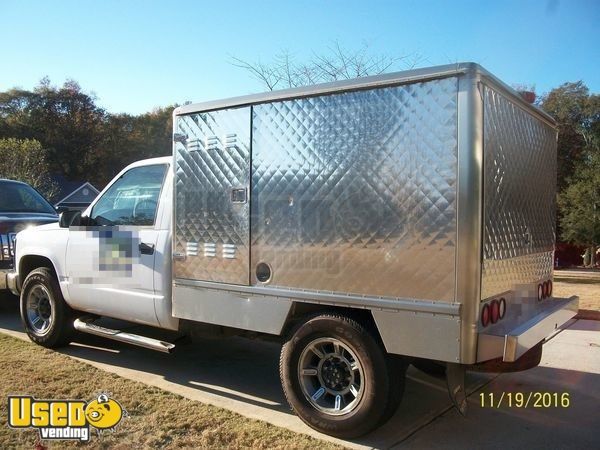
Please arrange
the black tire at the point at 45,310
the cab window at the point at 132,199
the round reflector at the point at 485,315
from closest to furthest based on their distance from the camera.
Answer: the round reflector at the point at 485,315
the cab window at the point at 132,199
the black tire at the point at 45,310

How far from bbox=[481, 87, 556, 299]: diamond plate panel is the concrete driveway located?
1127 mm

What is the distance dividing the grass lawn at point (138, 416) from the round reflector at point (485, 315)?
137 cm

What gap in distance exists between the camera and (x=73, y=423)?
4.18 meters

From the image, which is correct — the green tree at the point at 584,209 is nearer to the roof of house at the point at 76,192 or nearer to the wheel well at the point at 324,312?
the wheel well at the point at 324,312

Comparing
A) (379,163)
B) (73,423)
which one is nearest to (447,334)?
(379,163)

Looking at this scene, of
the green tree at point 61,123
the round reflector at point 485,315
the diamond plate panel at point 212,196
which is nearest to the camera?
the round reflector at point 485,315

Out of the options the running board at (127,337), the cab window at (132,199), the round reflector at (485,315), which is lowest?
the running board at (127,337)

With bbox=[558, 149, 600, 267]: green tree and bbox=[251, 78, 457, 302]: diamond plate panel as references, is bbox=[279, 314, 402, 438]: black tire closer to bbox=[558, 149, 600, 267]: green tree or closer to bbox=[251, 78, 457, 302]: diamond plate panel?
bbox=[251, 78, 457, 302]: diamond plate panel

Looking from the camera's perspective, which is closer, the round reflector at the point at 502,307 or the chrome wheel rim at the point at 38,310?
the round reflector at the point at 502,307

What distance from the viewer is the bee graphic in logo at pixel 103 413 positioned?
4.18 meters

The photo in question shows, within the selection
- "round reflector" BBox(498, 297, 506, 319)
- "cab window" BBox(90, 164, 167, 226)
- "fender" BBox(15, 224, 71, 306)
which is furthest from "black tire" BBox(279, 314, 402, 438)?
"fender" BBox(15, 224, 71, 306)

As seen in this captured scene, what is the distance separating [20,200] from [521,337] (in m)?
8.15

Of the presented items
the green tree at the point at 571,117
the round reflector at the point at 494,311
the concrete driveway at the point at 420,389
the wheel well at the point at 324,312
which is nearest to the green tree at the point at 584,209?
the green tree at the point at 571,117

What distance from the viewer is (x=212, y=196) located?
15.3ft
